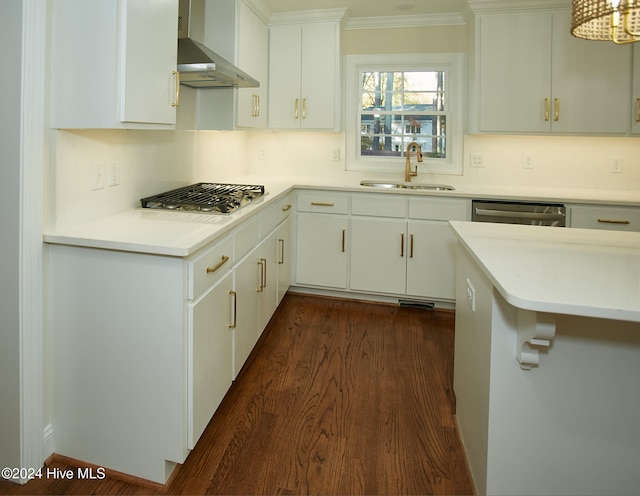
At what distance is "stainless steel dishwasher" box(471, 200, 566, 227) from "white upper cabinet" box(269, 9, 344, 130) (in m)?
1.36

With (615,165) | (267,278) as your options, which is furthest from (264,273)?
(615,165)

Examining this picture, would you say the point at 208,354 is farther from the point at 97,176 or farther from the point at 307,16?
the point at 307,16

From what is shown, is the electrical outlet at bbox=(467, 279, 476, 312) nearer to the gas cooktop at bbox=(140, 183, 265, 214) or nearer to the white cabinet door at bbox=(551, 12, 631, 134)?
the gas cooktop at bbox=(140, 183, 265, 214)

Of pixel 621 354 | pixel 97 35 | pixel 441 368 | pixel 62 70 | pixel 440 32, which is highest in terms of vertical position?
pixel 440 32

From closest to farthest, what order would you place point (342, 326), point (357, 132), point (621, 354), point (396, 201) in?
point (621, 354) < point (342, 326) < point (396, 201) < point (357, 132)

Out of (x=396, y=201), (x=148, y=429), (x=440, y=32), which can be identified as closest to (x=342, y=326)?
(x=396, y=201)

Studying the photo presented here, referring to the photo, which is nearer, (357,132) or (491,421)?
(491,421)

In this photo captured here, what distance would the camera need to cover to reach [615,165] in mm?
3506

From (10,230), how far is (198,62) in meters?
1.16

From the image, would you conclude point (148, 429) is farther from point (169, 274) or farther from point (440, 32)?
point (440, 32)

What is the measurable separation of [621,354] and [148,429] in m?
1.60

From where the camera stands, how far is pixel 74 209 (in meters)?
1.80

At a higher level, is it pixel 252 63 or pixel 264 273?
pixel 252 63

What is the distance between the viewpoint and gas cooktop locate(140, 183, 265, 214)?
86.0 inches
